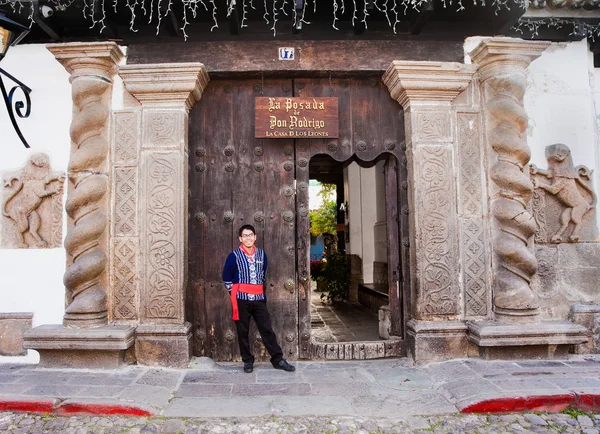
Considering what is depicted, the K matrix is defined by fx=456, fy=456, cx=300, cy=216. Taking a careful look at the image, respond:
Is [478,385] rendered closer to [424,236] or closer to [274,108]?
[424,236]

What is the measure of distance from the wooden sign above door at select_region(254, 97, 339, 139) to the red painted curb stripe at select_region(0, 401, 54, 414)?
2.75 meters

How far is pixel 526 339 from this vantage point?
12.9 ft

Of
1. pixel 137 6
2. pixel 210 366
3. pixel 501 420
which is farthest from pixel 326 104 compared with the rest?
pixel 501 420

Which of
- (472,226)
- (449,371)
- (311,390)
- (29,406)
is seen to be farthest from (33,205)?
(472,226)

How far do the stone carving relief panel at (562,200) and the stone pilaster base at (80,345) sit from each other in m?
3.94

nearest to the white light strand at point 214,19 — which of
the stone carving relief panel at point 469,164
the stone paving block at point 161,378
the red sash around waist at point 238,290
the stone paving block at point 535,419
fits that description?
the red sash around waist at point 238,290

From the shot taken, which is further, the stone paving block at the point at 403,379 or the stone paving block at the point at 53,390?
the stone paving block at the point at 403,379

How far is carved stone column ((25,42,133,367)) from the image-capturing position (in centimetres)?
384

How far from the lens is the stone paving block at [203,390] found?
343cm

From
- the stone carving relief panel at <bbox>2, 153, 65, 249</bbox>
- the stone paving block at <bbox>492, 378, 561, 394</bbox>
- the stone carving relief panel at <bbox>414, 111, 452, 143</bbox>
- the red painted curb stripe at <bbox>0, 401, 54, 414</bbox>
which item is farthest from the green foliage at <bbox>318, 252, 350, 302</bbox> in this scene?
the red painted curb stripe at <bbox>0, 401, 54, 414</bbox>

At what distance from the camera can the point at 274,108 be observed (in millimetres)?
4379

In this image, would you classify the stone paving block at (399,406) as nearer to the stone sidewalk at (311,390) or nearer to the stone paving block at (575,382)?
the stone sidewalk at (311,390)

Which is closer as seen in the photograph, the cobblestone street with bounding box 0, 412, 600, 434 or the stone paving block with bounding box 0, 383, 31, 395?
the cobblestone street with bounding box 0, 412, 600, 434

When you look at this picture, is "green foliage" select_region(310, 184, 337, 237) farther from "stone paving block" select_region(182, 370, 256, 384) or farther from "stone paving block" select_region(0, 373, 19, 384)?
"stone paving block" select_region(0, 373, 19, 384)
